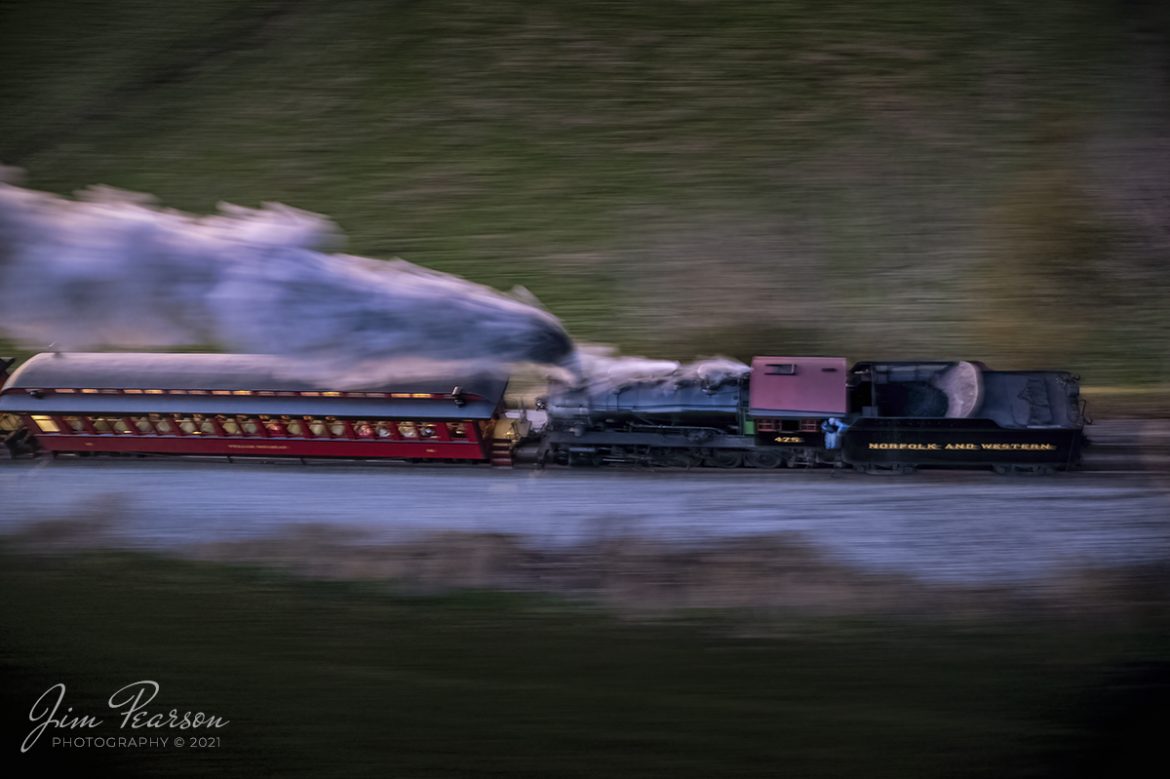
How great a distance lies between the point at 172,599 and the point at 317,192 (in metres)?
14.0

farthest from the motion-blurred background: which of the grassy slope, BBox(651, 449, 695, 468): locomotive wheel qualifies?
BBox(651, 449, 695, 468): locomotive wheel

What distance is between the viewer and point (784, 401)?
15547mm

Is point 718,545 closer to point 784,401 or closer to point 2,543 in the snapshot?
point 784,401

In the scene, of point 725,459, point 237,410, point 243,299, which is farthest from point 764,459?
point 243,299

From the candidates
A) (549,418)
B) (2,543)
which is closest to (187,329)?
(2,543)

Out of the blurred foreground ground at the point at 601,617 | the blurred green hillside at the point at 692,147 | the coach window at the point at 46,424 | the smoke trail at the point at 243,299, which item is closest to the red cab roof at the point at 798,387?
the blurred foreground ground at the point at 601,617

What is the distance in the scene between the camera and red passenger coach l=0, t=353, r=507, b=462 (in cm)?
1633

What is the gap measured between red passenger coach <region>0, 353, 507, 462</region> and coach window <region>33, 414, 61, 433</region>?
0.06ft

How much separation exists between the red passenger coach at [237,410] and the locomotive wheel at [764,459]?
15.5 feet

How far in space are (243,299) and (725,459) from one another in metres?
9.10

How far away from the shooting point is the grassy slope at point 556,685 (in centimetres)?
1214

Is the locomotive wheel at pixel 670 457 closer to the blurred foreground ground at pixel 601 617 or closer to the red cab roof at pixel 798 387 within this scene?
the blurred foreground ground at pixel 601 617

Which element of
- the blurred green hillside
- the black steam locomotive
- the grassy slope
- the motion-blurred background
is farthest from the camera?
the blurred green hillside

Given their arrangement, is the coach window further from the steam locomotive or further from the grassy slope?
the grassy slope
